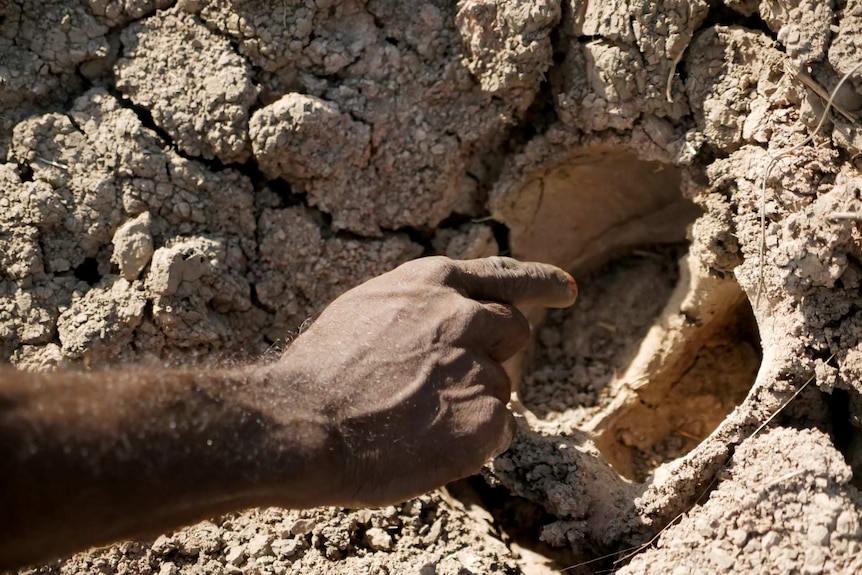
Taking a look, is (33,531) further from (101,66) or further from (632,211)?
(632,211)

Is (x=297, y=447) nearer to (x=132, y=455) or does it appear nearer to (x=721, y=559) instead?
(x=132, y=455)

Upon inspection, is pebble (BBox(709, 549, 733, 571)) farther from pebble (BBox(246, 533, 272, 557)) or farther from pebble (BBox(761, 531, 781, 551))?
pebble (BBox(246, 533, 272, 557))

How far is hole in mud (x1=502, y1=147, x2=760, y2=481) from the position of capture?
9.95 feet

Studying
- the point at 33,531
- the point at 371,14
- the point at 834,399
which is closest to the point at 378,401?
the point at 33,531

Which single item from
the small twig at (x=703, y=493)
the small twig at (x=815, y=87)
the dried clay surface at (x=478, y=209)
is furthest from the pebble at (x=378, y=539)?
the small twig at (x=815, y=87)

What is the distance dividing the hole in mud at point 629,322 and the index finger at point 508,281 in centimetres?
54

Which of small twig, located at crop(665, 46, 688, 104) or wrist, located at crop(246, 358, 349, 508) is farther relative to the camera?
small twig, located at crop(665, 46, 688, 104)

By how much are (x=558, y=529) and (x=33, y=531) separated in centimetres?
150

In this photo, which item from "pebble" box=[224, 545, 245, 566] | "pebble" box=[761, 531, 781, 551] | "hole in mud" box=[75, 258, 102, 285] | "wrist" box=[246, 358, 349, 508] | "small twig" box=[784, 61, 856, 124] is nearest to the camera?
"wrist" box=[246, 358, 349, 508]

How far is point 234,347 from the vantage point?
2873 mm

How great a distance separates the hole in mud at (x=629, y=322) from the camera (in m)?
3.03

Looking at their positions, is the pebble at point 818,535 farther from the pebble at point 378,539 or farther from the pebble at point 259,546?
the pebble at point 259,546

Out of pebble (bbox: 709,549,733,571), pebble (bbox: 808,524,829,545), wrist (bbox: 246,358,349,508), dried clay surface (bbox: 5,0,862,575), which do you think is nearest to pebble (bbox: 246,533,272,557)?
dried clay surface (bbox: 5,0,862,575)

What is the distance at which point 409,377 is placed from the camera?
7.30 feet
